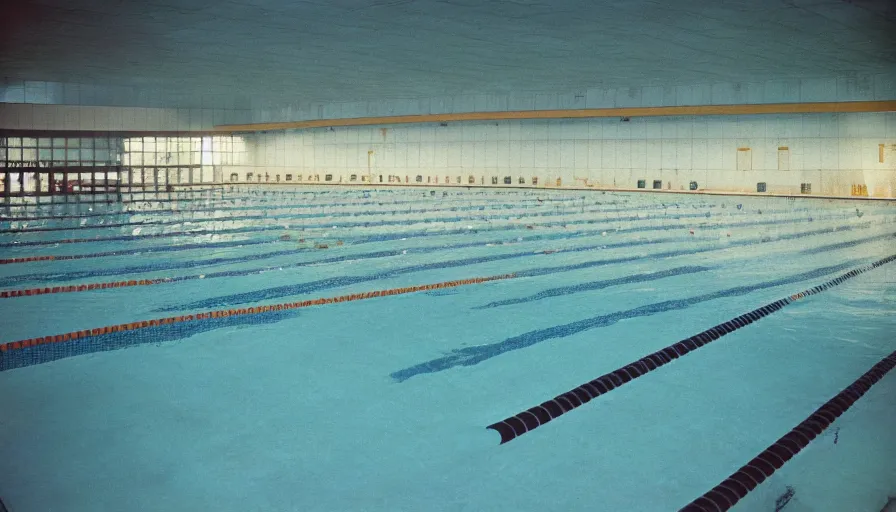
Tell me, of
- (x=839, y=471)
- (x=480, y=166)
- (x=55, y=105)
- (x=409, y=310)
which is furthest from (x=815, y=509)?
(x=55, y=105)

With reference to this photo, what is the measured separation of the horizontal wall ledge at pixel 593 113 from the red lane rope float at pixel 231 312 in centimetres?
1536

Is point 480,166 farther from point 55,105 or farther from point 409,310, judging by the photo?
point 409,310

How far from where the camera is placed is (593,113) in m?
23.7

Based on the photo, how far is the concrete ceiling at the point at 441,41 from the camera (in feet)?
31.8

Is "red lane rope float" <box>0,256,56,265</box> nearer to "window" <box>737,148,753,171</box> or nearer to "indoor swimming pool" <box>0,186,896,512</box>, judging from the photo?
"indoor swimming pool" <box>0,186,896,512</box>

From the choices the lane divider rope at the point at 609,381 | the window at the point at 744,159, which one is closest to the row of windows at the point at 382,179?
the window at the point at 744,159

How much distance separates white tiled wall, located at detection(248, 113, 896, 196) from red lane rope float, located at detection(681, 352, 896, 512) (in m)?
18.6

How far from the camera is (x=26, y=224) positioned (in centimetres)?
1262

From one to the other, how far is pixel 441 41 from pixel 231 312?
790 centimetres

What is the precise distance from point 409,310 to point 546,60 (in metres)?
10.0

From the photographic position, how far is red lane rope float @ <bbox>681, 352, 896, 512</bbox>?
2.60 meters

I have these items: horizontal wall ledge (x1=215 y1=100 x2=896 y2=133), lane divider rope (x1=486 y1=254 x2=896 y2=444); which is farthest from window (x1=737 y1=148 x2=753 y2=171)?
lane divider rope (x1=486 y1=254 x2=896 y2=444)

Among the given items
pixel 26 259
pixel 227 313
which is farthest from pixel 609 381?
pixel 26 259

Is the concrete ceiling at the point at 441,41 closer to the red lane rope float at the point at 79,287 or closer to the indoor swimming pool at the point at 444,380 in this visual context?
the indoor swimming pool at the point at 444,380
